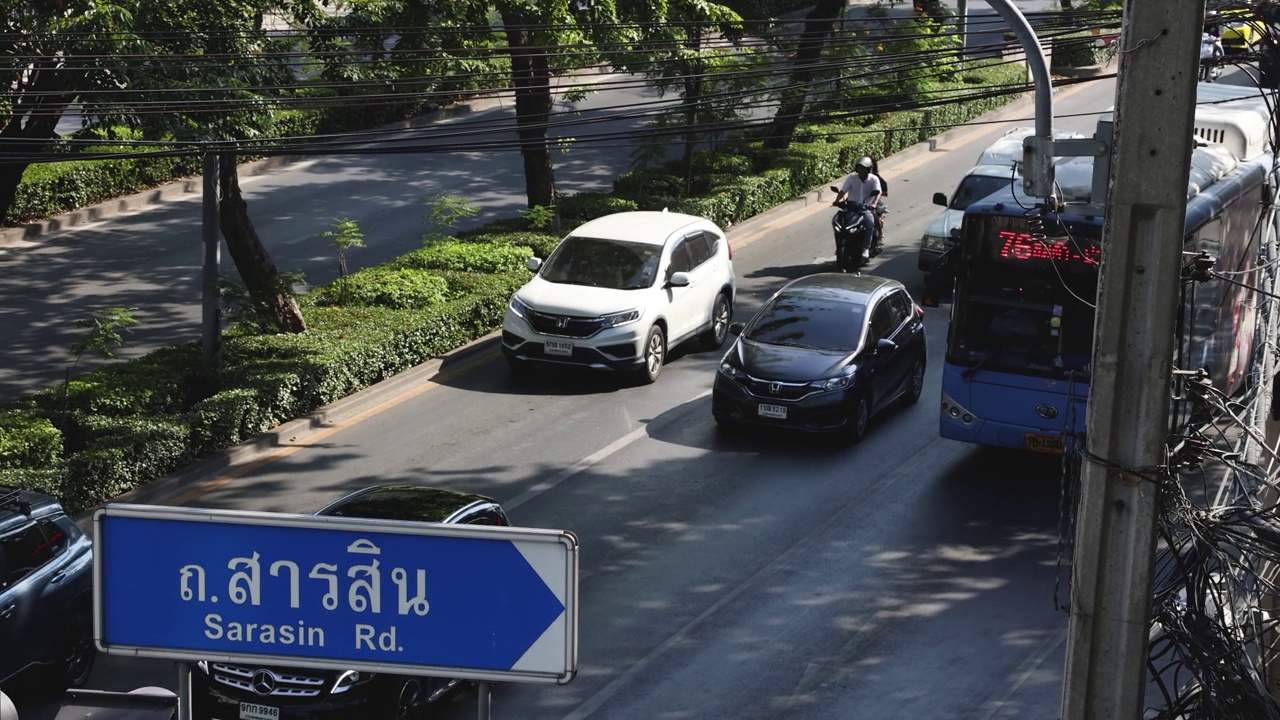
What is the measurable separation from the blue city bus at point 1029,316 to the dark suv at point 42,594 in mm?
8638

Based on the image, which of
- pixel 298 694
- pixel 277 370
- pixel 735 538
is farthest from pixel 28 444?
pixel 735 538

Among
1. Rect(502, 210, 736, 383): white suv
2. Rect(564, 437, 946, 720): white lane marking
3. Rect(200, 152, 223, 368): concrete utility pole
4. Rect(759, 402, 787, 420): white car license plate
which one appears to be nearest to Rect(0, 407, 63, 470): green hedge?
Rect(200, 152, 223, 368): concrete utility pole

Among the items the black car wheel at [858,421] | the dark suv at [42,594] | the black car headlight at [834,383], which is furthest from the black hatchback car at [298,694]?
the black car wheel at [858,421]

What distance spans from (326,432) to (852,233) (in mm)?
9840

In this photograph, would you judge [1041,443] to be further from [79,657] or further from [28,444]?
[28,444]

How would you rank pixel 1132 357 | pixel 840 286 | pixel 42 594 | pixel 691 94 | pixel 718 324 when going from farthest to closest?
pixel 691 94 → pixel 718 324 → pixel 840 286 → pixel 42 594 → pixel 1132 357

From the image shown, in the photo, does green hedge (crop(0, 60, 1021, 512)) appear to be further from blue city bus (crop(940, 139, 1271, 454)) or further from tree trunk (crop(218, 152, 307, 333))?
blue city bus (crop(940, 139, 1271, 454))

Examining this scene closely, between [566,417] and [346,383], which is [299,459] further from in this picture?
[566,417]

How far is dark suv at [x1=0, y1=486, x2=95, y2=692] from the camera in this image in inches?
409

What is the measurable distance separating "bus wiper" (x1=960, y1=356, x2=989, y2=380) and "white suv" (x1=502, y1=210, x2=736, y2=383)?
15.3 feet

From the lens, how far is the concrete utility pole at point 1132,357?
611cm

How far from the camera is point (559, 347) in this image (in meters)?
18.2

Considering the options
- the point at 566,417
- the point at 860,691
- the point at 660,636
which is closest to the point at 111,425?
the point at 566,417

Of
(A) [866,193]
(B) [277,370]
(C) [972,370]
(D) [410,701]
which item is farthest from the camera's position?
(A) [866,193]
